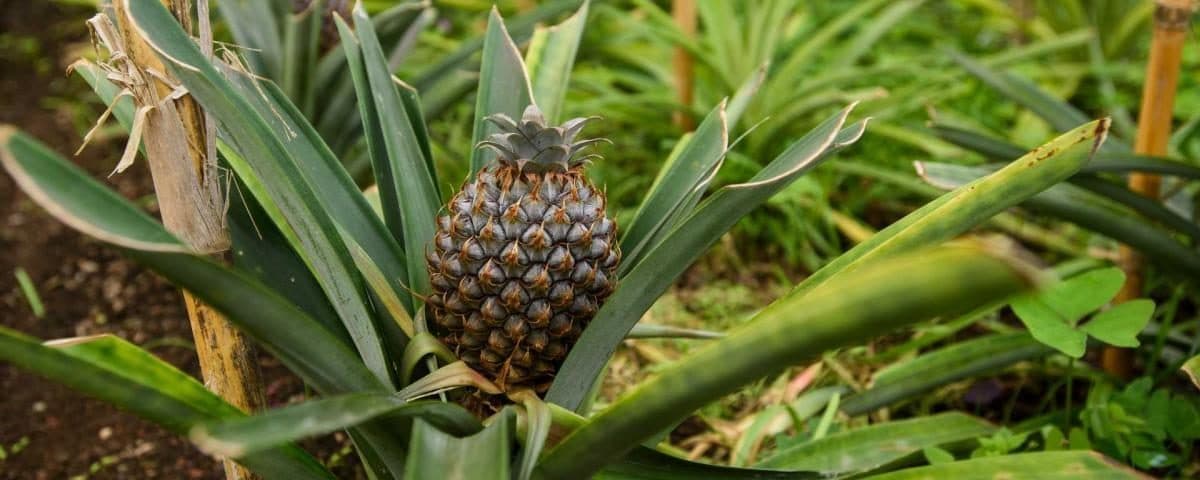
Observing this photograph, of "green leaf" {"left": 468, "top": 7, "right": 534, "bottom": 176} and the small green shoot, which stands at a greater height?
"green leaf" {"left": 468, "top": 7, "right": 534, "bottom": 176}

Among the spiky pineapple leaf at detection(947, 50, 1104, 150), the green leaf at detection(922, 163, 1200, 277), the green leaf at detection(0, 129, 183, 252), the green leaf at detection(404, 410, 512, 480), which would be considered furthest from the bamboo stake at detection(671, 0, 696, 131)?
the green leaf at detection(0, 129, 183, 252)

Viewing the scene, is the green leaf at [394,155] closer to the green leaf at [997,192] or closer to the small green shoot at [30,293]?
the green leaf at [997,192]

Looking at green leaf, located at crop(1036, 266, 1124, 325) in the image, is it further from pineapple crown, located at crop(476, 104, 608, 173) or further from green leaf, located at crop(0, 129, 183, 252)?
green leaf, located at crop(0, 129, 183, 252)

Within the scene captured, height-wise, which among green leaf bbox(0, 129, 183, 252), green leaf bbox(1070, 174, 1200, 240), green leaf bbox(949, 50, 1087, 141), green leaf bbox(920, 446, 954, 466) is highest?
green leaf bbox(949, 50, 1087, 141)

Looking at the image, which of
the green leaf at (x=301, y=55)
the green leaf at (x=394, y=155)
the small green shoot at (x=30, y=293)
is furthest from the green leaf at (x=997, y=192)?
the small green shoot at (x=30, y=293)

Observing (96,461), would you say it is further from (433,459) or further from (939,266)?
(939,266)

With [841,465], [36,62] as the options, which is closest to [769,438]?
[841,465]

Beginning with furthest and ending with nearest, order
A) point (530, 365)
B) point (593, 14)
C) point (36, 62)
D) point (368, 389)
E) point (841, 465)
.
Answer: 1. point (36, 62)
2. point (593, 14)
3. point (841, 465)
4. point (530, 365)
5. point (368, 389)
